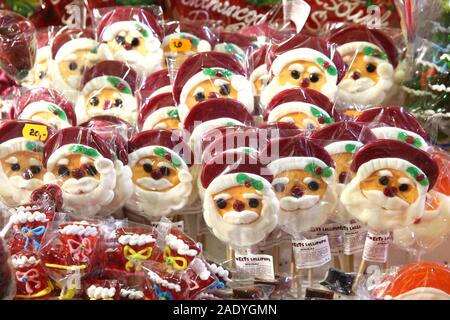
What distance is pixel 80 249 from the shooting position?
71.9 inches

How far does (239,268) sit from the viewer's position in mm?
2055

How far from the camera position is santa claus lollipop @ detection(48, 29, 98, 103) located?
284 cm

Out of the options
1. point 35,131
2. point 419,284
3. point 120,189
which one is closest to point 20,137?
point 35,131

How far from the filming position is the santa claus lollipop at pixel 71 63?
9.30 ft

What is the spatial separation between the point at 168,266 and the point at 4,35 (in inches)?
52.5

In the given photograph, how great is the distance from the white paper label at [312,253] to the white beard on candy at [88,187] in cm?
57

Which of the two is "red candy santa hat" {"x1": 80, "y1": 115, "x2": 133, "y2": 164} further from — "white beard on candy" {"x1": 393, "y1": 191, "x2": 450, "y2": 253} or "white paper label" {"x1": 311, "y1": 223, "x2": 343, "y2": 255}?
"white beard on candy" {"x1": 393, "y1": 191, "x2": 450, "y2": 253}

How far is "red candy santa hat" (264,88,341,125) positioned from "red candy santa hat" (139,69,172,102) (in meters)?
0.43

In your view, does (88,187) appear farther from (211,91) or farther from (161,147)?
(211,91)

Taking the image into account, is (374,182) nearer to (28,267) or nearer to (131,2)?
(28,267)

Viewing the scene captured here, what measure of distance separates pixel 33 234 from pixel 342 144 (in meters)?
0.90

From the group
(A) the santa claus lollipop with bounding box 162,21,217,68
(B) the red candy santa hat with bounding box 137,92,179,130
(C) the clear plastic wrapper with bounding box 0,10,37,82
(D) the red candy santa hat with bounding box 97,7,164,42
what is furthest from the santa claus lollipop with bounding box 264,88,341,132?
(C) the clear plastic wrapper with bounding box 0,10,37,82
